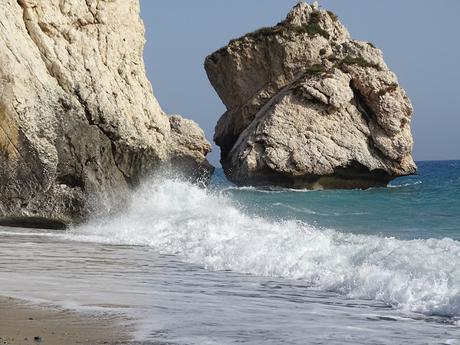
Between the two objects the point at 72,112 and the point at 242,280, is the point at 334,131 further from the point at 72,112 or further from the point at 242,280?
the point at 242,280

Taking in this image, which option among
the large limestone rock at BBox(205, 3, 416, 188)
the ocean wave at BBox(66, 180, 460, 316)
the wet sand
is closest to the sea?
the ocean wave at BBox(66, 180, 460, 316)

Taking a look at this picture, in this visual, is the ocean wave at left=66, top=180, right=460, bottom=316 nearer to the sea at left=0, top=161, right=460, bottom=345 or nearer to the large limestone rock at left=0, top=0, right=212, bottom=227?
the sea at left=0, top=161, right=460, bottom=345

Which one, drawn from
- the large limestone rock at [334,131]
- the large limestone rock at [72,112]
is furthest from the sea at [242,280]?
the large limestone rock at [334,131]

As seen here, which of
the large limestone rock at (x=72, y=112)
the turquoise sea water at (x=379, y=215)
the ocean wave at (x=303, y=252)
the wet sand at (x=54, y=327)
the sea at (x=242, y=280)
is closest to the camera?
the wet sand at (x=54, y=327)

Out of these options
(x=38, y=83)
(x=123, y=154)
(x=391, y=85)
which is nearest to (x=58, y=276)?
(x=38, y=83)

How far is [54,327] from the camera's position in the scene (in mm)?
6293

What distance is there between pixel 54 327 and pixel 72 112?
Answer: 12.5m

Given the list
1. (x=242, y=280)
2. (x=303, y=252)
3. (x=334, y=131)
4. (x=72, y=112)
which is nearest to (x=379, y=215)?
(x=72, y=112)

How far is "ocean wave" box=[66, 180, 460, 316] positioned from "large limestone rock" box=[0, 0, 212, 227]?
927mm

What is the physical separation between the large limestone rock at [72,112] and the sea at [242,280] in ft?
2.75

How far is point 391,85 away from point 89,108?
1209 inches

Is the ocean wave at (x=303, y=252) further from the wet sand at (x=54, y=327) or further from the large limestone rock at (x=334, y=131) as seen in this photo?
the large limestone rock at (x=334, y=131)

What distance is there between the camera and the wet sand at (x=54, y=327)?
5816 mm

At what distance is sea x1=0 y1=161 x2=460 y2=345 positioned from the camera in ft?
22.4
